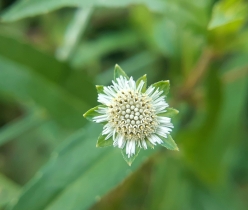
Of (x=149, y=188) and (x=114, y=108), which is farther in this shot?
(x=149, y=188)

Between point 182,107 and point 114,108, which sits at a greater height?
point 114,108

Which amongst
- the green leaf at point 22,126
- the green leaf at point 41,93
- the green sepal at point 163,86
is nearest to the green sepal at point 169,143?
the green sepal at point 163,86

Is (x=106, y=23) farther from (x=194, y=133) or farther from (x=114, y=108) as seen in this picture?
(x=114, y=108)

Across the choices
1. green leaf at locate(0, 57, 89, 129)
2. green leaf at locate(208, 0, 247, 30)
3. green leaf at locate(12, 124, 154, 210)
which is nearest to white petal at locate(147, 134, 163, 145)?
green leaf at locate(12, 124, 154, 210)

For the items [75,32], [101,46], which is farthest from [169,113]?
[101,46]

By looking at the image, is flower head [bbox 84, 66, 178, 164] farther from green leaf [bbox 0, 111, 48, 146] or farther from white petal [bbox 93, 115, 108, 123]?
green leaf [bbox 0, 111, 48, 146]

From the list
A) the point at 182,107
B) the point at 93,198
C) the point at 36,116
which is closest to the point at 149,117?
the point at 93,198
